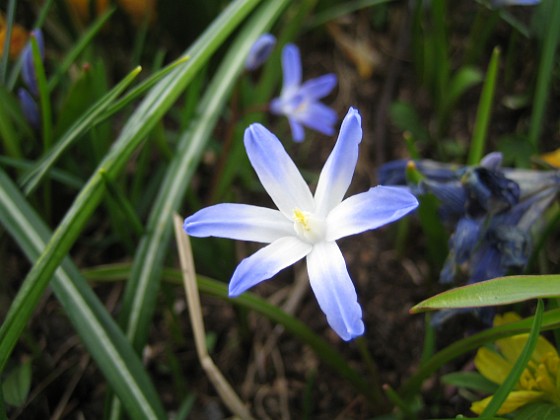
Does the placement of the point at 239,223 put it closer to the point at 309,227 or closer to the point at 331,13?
→ the point at 309,227

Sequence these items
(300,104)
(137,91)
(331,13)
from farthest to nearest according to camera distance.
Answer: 1. (331,13)
2. (300,104)
3. (137,91)

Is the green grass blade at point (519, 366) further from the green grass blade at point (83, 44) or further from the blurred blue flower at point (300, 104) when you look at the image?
the green grass blade at point (83, 44)

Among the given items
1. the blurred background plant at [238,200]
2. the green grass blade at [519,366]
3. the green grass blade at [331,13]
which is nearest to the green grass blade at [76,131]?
the blurred background plant at [238,200]

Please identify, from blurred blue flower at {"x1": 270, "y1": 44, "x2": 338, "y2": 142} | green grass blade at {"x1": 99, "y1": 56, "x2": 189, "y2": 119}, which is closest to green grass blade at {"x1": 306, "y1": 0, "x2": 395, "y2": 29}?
blurred blue flower at {"x1": 270, "y1": 44, "x2": 338, "y2": 142}

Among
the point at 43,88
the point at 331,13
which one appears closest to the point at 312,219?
the point at 43,88

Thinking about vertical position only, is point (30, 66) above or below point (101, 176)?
above

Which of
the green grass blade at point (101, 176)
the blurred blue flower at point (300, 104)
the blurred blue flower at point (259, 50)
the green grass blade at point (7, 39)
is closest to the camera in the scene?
the green grass blade at point (101, 176)

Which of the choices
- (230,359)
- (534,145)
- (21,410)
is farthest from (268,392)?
(534,145)
